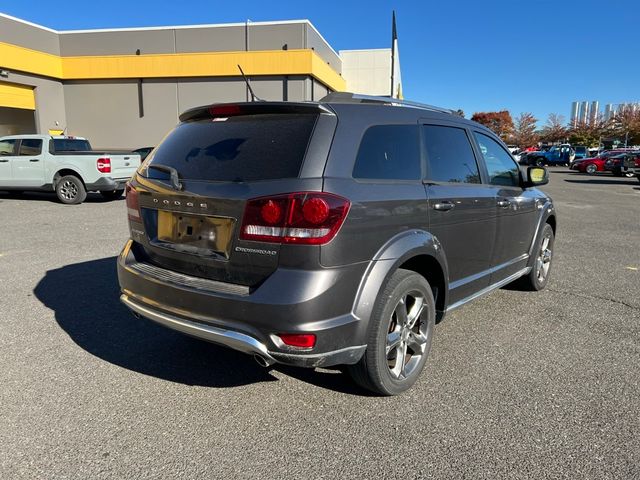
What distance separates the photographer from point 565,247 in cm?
780

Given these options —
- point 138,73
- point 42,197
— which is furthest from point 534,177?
point 138,73

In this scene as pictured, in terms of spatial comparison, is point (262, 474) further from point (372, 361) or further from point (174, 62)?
point (174, 62)

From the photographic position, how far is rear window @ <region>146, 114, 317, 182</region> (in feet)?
8.68

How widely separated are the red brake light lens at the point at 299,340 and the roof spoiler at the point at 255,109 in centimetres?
123

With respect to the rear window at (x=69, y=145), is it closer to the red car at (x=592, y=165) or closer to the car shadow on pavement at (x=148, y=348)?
the car shadow on pavement at (x=148, y=348)

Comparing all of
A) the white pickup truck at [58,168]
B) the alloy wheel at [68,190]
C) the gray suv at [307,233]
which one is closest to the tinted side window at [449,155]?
the gray suv at [307,233]

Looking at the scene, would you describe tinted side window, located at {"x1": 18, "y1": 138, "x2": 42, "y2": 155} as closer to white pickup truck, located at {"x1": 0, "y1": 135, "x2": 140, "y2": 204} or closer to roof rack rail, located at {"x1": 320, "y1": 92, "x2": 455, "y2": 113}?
white pickup truck, located at {"x1": 0, "y1": 135, "x2": 140, "y2": 204}

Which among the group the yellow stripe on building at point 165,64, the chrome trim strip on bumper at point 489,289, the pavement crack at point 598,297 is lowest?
the pavement crack at point 598,297

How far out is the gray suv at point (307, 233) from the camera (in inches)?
98.6

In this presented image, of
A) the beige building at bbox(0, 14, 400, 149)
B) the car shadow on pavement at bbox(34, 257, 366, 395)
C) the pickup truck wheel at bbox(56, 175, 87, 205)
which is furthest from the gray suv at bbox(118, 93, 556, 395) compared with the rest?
the beige building at bbox(0, 14, 400, 149)

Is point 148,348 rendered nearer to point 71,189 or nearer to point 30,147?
point 71,189

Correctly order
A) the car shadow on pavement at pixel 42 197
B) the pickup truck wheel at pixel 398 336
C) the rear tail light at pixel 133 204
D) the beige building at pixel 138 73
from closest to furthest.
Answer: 1. the pickup truck wheel at pixel 398 336
2. the rear tail light at pixel 133 204
3. the car shadow on pavement at pixel 42 197
4. the beige building at pixel 138 73

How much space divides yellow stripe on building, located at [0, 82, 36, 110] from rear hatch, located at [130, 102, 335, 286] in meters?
25.0

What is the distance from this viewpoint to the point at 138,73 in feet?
83.8
